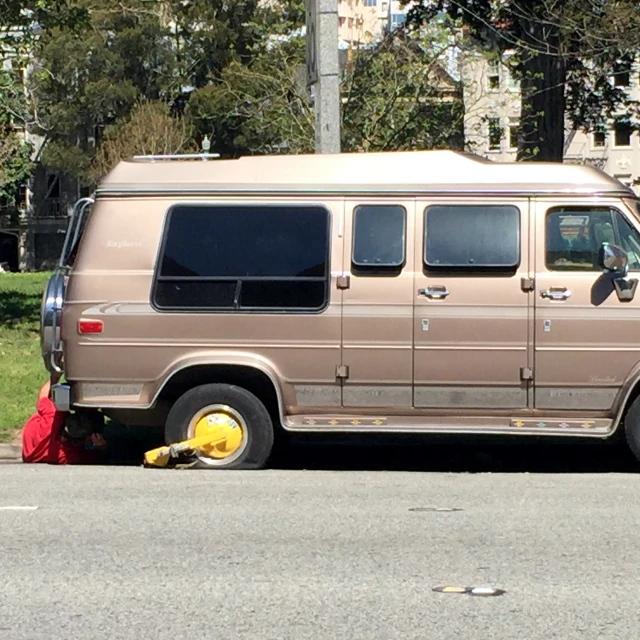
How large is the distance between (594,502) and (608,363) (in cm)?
139

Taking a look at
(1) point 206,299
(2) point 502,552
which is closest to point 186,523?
(2) point 502,552

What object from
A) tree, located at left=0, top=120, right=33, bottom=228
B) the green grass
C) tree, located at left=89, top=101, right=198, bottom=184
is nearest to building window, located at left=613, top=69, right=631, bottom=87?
the green grass

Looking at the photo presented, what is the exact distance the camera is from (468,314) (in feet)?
32.4

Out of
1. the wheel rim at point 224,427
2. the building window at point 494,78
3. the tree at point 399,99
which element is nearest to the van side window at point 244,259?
the wheel rim at point 224,427

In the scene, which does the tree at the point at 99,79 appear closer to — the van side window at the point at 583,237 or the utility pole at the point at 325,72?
the utility pole at the point at 325,72

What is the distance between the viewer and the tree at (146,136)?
203 ft

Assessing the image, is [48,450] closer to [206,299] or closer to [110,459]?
[110,459]

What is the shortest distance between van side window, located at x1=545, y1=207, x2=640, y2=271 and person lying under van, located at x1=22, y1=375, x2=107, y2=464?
3.89 m

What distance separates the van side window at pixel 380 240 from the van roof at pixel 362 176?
0.54 feet

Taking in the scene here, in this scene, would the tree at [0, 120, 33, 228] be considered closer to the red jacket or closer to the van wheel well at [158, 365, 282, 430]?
the red jacket

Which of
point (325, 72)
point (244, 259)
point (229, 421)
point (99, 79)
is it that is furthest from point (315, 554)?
point (99, 79)

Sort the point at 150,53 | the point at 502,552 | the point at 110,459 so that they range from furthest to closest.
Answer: the point at 150,53
the point at 110,459
the point at 502,552

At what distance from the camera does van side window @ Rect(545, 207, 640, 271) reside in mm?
9891

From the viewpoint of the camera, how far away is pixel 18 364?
Result: 15.7 m
